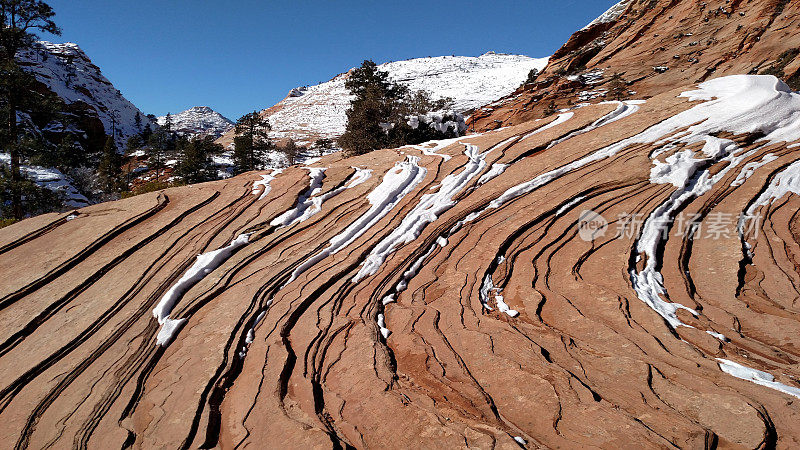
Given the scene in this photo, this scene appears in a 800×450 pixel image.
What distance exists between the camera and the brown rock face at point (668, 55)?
133 ft

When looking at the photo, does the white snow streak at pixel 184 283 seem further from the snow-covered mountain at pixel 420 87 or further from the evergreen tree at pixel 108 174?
the snow-covered mountain at pixel 420 87

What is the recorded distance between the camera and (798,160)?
31.0 ft

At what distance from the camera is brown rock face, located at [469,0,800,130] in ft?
133

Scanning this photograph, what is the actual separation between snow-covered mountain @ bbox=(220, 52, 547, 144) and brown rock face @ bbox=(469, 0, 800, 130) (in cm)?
2557

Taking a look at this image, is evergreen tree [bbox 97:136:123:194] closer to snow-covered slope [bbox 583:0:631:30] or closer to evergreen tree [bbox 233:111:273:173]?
evergreen tree [bbox 233:111:273:173]

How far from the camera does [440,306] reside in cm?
695

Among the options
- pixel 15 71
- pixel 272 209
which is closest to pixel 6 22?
pixel 15 71

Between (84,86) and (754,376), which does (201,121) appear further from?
(754,376)

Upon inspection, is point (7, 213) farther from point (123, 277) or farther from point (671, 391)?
point (671, 391)

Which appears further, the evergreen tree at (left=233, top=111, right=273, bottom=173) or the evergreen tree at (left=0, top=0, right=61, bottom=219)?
the evergreen tree at (left=233, top=111, right=273, bottom=173)

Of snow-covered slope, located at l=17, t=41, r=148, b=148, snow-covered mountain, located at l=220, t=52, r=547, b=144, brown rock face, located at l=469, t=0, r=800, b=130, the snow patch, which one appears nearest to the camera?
the snow patch

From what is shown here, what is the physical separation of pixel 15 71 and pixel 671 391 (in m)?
23.7

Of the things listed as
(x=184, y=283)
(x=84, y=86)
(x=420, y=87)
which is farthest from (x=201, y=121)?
(x=184, y=283)

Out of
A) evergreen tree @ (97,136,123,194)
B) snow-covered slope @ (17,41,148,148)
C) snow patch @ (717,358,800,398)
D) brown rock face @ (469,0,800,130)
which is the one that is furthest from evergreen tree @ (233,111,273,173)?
snow-covered slope @ (17,41,148,148)
